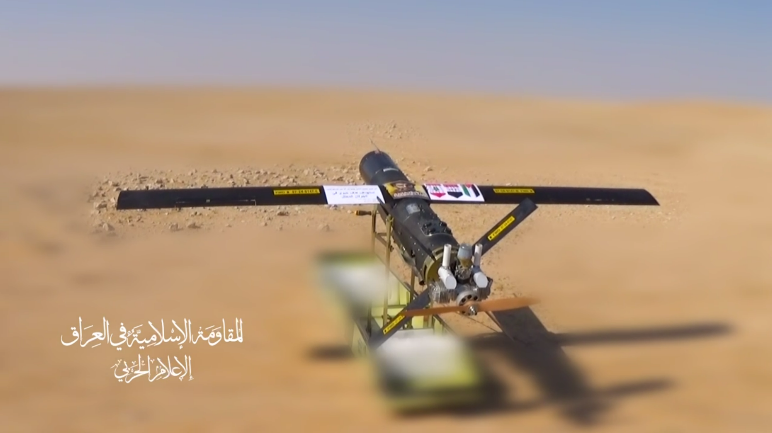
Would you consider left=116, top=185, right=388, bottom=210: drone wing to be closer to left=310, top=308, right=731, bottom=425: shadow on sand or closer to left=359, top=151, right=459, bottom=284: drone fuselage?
left=359, top=151, right=459, bottom=284: drone fuselage

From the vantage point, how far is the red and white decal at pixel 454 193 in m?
13.0

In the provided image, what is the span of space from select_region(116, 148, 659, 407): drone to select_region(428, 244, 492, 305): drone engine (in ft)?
0.05

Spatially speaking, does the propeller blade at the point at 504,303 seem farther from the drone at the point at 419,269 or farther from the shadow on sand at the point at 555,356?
the shadow on sand at the point at 555,356

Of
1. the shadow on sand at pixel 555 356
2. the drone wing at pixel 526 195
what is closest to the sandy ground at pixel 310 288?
the shadow on sand at pixel 555 356

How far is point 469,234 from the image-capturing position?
68.9 ft

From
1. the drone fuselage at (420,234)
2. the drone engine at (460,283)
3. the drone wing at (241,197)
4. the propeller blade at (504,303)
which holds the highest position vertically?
the drone wing at (241,197)

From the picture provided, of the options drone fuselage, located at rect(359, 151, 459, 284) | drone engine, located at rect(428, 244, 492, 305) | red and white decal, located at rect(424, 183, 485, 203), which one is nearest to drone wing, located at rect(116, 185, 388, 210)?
drone fuselage, located at rect(359, 151, 459, 284)

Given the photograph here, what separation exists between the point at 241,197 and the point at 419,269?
3322mm

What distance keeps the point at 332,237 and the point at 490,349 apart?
290 inches

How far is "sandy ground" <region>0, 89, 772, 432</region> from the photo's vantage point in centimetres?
1162

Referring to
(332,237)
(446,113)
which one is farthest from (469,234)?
(446,113)

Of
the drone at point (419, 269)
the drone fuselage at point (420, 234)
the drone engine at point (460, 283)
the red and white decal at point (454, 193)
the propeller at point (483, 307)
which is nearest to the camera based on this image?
the propeller at point (483, 307)

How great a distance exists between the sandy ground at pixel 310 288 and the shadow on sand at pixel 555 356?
10 cm

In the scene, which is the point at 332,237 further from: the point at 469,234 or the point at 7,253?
the point at 7,253
